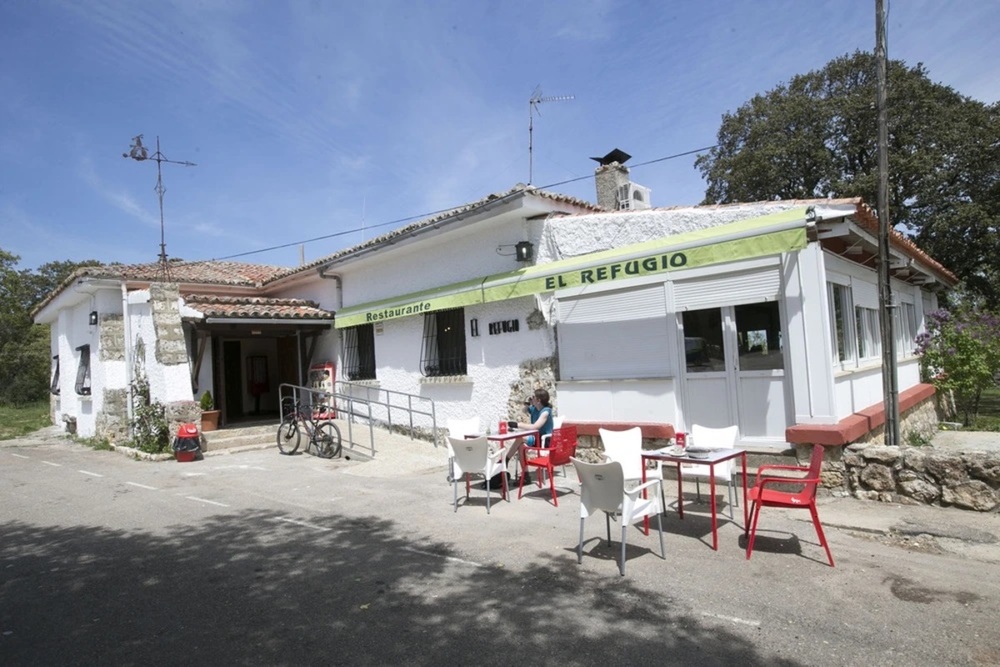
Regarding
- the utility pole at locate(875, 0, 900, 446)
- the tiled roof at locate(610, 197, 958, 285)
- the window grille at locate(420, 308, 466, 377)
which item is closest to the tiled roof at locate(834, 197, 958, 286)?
the tiled roof at locate(610, 197, 958, 285)

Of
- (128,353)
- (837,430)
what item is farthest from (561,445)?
(128,353)

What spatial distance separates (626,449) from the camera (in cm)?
660

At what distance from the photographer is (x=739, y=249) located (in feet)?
23.4

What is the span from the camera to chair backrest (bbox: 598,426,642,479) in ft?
21.3

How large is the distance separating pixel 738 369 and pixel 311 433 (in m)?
7.56

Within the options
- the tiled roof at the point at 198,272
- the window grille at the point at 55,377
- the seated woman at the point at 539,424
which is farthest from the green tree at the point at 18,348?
the seated woman at the point at 539,424

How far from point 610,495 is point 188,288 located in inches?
539

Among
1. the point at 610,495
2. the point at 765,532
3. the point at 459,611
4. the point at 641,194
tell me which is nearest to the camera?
the point at 459,611

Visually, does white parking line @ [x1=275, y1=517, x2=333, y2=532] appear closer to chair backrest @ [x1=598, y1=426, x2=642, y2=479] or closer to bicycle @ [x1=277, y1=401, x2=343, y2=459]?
chair backrest @ [x1=598, y1=426, x2=642, y2=479]

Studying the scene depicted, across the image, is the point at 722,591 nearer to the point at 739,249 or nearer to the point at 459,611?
the point at 459,611

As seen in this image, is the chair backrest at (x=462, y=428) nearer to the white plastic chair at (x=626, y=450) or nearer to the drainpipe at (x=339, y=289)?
the white plastic chair at (x=626, y=450)

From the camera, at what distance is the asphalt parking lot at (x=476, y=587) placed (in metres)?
3.67

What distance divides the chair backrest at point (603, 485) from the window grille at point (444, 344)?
644 centimetres

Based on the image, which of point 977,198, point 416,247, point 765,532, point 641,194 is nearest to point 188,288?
point 416,247
